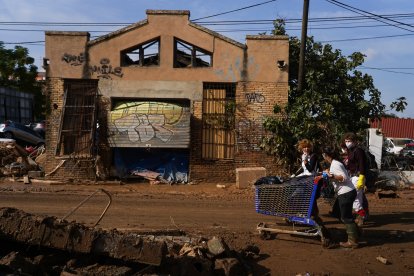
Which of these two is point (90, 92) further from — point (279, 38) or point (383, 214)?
point (383, 214)

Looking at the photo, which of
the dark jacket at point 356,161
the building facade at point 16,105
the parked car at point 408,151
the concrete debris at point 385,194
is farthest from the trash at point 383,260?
the building facade at point 16,105

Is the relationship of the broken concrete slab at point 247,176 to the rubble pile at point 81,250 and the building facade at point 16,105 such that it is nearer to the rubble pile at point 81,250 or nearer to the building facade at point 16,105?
the rubble pile at point 81,250

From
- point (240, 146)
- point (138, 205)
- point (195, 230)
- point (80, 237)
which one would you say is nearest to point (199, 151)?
point (240, 146)

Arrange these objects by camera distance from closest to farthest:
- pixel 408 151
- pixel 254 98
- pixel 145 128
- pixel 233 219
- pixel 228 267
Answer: pixel 228 267 < pixel 233 219 < pixel 145 128 < pixel 254 98 < pixel 408 151

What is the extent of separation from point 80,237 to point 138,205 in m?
6.69

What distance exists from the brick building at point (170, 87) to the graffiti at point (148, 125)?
Answer: 9 centimetres

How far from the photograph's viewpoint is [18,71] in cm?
4344

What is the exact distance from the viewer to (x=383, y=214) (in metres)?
12.6

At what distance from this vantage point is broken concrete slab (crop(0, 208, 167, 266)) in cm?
656

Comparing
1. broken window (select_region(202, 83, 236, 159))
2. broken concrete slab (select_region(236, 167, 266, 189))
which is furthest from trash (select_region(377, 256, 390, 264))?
broken window (select_region(202, 83, 236, 159))

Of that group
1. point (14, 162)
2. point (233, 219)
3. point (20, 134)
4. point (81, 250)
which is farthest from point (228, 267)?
point (20, 134)

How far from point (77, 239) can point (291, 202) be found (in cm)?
385

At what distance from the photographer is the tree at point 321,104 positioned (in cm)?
1775

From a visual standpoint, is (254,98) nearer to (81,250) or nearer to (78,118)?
(78,118)
